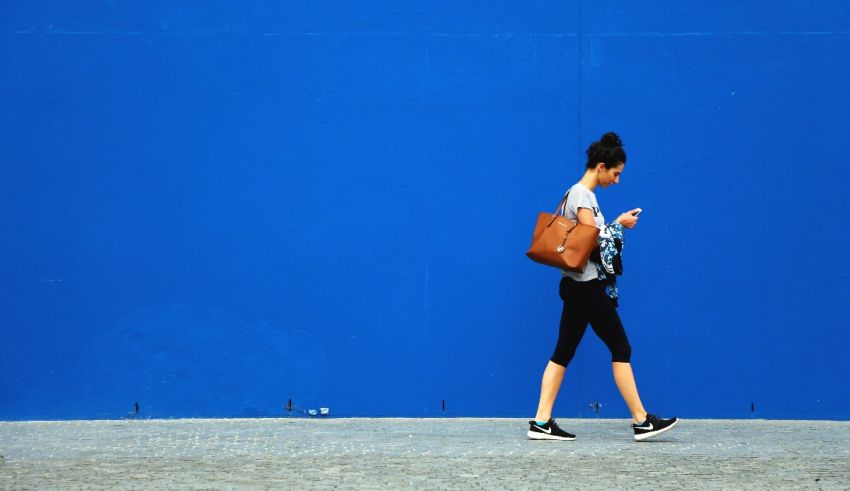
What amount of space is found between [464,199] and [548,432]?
1643 millimetres

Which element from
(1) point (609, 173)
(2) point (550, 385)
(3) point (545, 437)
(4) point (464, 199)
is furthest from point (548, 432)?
(4) point (464, 199)

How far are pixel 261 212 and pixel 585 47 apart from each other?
7.58 feet

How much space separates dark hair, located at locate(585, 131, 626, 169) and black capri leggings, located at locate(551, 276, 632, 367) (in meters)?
0.70

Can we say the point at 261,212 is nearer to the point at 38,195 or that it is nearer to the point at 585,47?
the point at 38,195

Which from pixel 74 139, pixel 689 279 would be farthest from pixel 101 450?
pixel 689 279

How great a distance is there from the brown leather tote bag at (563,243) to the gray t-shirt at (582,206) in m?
0.09

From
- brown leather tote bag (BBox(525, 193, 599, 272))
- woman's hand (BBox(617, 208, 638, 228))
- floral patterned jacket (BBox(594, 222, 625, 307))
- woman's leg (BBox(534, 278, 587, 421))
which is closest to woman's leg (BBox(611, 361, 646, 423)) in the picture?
woman's leg (BBox(534, 278, 587, 421))

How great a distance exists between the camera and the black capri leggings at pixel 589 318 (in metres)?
7.44

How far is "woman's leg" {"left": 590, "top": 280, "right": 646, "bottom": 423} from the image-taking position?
743 centimetres

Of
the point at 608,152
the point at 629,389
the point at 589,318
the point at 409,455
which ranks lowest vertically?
the point at 409,455

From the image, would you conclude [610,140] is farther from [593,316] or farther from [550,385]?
[550,385]

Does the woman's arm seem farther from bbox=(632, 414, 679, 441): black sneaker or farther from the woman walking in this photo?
bbox=(632, 414, 679, 441): black sneaker

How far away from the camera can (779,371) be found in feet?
27.1

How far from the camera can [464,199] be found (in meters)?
8.26
